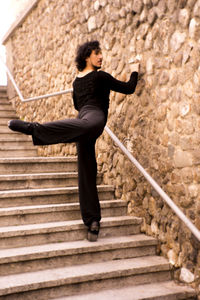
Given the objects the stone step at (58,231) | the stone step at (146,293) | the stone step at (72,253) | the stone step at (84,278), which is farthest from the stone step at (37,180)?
the stone step at (146,293)

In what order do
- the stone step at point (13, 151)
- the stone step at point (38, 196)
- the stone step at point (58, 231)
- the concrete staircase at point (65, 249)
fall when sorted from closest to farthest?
the concrete staircase at point (65, 249)
the stone step at point (58, 231)
the stone step at point (38, 196)
the stone step at point (13, 151)

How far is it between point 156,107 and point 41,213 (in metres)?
1.26

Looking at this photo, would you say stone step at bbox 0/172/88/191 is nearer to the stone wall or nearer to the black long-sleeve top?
the stone wall

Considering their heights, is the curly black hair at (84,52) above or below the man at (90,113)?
above

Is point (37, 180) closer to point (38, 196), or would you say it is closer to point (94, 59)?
point (38, 196)

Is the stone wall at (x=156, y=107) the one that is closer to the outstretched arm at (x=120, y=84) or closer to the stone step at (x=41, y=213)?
the outstretched arm at (x=120, y=84)

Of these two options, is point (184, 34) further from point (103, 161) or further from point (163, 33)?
point (103, 161)

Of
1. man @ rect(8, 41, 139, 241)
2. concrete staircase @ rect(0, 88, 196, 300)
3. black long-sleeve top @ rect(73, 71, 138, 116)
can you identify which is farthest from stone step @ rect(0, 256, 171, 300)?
black long-sleeve top @ rect(73, 71, 138, 116)

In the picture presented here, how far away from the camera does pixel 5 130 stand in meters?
5.58

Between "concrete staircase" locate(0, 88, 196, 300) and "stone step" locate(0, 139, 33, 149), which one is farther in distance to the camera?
"stone step" locate(0, 139, 33, 149)

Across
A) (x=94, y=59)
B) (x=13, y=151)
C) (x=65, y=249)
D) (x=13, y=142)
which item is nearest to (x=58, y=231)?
(x=65, y=249)

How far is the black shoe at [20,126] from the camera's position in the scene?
2502 mm

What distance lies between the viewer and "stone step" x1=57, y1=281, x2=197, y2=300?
2.53 metres

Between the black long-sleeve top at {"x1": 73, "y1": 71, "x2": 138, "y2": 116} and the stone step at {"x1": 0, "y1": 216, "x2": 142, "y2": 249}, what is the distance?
0.93 m
